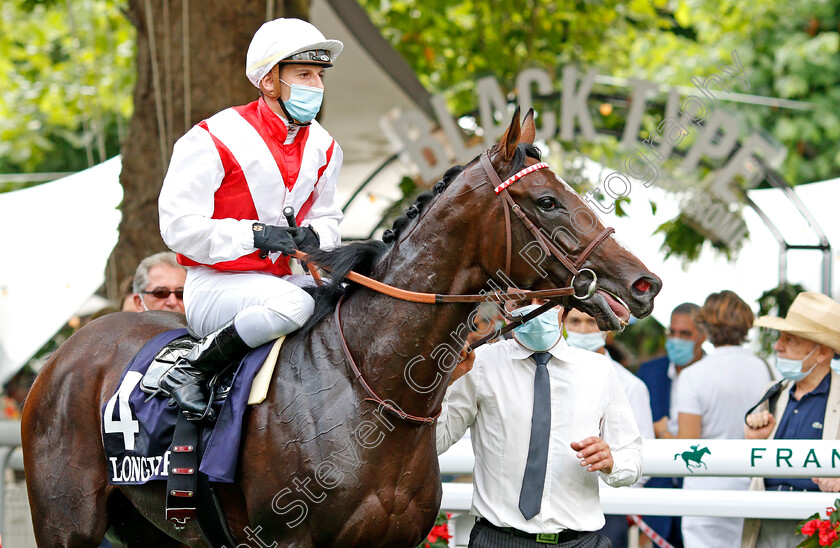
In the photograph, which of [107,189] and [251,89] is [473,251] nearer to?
[251,89]

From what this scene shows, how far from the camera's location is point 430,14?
12.8 meters

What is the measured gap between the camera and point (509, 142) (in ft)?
10.7

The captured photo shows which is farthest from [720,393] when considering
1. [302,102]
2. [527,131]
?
[302,102]

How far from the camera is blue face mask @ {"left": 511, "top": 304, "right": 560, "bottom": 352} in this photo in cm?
373

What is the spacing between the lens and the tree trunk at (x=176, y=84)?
6582mm

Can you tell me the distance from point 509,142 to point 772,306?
6.38 metres

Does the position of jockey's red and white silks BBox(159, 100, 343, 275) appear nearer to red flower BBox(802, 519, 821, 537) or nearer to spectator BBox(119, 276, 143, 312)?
spectator BBox(119, 276, 143, 312)

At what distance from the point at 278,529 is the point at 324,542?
0.17 metres

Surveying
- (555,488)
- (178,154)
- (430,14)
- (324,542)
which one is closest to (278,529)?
(324,542)

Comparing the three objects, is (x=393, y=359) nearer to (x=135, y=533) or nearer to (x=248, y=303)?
(x=248, y=303)

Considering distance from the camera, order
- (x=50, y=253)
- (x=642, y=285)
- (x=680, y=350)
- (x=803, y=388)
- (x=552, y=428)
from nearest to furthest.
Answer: (x=642, y=285), (x=552, y=428), (x=803, y=388), (x=680, y=350), (x=50, y=253)

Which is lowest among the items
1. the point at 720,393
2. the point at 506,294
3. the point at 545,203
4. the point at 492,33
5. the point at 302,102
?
the point at 720,393

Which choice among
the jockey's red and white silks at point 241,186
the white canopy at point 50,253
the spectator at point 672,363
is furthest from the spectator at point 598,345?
the white canopy at point 50,253

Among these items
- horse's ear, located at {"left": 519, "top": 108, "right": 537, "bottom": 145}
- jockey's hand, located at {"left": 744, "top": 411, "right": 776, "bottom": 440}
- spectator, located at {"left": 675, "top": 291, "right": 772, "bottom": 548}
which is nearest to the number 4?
horse's ear, located at {"left": 519, "top": 108, "right": 537, "bottom": 145}
